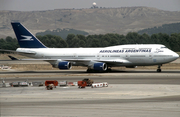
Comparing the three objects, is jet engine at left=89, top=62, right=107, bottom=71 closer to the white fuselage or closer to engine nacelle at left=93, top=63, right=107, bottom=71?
engine nacelle at left=93, top=63, right=107, bottom=71

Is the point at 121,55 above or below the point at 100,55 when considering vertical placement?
below

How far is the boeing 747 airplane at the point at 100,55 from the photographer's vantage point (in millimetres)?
50906

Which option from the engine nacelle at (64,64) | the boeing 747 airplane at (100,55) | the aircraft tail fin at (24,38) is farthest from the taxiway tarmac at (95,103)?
the aircraft tail fin at (24,38)

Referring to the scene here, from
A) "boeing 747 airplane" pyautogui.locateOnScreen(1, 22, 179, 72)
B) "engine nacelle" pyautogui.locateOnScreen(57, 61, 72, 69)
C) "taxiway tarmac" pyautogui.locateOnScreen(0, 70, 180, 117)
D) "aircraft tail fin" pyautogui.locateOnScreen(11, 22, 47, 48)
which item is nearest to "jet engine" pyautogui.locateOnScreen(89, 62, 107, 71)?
"boeing 747 airplane" pyautogui.locateOnScreen(1, 22, 179, 72)

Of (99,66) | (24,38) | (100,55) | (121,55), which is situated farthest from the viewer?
(24,38)

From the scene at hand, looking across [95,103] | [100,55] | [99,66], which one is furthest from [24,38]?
[95,103]

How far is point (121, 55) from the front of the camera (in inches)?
2072

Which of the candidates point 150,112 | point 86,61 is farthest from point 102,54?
point 150,112

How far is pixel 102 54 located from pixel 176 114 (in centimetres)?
3639

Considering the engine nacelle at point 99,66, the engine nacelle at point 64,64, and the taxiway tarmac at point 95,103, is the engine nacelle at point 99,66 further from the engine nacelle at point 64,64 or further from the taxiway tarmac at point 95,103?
the taxiway tarmac at point 95,103

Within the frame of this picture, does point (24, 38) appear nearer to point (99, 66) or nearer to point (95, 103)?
point (99, 66)

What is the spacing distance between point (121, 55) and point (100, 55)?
3.69 m

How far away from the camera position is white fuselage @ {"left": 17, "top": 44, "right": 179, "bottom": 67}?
50688 mm

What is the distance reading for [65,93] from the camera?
27.3 m
